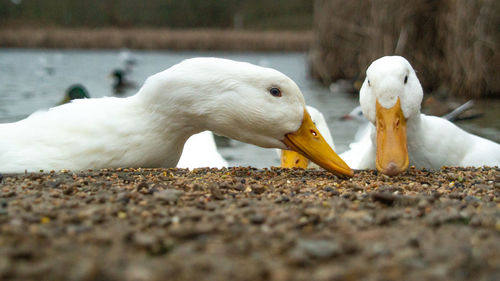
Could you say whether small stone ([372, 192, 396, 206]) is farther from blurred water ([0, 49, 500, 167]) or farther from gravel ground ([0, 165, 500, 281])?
blurred water ([0, 49, 500, 167])

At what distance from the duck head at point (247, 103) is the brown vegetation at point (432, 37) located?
10.7 m

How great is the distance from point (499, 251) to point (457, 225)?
39cm

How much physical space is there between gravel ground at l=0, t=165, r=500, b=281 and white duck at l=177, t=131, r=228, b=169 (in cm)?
152

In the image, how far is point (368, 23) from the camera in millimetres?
16781

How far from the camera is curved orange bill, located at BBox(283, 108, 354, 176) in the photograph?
3.73m

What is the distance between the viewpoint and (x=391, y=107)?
3.80 meters

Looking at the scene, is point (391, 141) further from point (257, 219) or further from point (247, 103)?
point (257, 219)

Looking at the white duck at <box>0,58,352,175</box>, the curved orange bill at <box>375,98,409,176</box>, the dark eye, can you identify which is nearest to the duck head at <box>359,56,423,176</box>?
the curved orange bill at <box>375,98,409,176</box>

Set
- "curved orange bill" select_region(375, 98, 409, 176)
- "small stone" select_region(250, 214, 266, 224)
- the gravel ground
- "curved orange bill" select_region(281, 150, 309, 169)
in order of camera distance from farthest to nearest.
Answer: "curved orange bill" select_region(281, 150, 309, 169), "curved orange bill" select_region(375, 98, 409, 176), "small stone" select_region(250, 214, 266, 224), the gravel ground

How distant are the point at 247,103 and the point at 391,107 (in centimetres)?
92

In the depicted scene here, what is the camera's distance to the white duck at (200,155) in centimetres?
503

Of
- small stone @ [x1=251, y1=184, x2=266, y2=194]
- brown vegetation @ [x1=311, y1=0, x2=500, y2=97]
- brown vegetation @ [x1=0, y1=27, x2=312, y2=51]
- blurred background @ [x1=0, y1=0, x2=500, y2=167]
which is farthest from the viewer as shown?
brown vegetation @ [x1=0, y1=27, x2=312, y2=51]

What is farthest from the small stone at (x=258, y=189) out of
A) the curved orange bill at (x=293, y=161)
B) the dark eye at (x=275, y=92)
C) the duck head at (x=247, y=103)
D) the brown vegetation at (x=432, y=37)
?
the brown vegetation at (x=432, y=37)

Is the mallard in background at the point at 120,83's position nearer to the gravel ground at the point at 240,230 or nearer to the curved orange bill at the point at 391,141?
the curved orange bill at the point at 391,141
